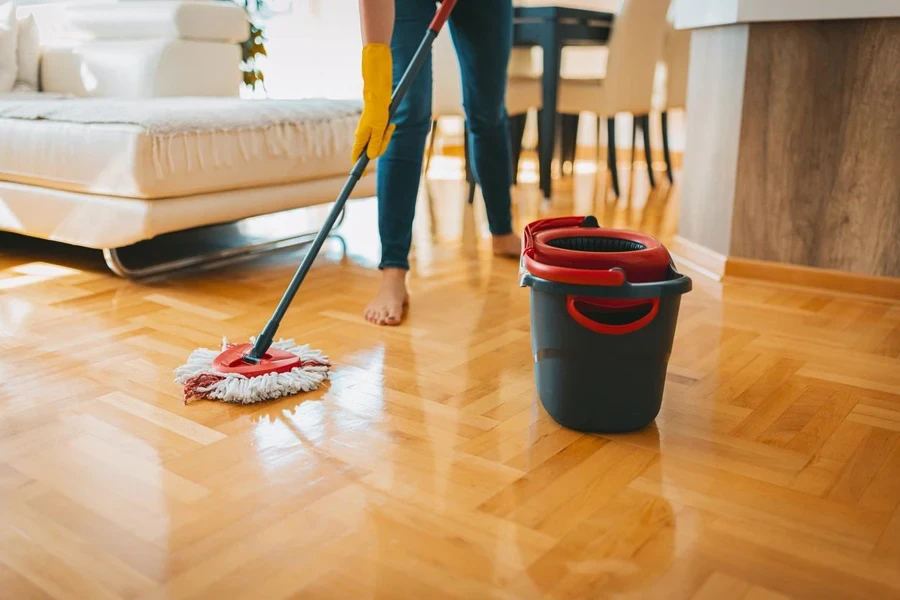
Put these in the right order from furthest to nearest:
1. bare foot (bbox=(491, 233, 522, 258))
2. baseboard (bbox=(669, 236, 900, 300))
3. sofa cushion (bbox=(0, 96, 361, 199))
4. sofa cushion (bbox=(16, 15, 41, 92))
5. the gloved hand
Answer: sofa cushion (bbox=(16, 15, 41, 92))
bare foot (bbox=(491, 233, 522, 258))
baseboard (bbox=(669, 236, 900, 300))
sofa cushion (bbox=(0, 96, 361, 199))
the gloved hand

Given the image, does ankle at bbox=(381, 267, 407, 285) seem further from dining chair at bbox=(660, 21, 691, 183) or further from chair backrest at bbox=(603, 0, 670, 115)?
dining chair at bbox=(660, 21, 691, 183)

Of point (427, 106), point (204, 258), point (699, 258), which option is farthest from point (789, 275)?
point (204, 258)

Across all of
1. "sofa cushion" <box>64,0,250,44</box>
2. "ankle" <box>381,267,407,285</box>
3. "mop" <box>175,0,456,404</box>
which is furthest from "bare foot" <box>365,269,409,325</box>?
"sofa cushion" <box>64,0,250,44</box>

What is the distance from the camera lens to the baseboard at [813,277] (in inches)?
71.6

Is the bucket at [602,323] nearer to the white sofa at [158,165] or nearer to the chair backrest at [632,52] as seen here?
the white sofa at [158,165]

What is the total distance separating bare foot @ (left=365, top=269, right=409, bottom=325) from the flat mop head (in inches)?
9.9

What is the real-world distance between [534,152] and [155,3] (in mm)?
2600

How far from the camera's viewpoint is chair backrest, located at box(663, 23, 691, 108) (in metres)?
3.56

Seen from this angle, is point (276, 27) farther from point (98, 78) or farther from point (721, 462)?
point (721, 462)

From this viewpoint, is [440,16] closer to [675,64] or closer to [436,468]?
[436,468]

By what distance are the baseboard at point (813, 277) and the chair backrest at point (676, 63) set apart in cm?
178

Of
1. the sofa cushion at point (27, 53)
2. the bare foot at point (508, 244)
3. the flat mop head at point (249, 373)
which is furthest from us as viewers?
the sofa cushion at point (27, 53)

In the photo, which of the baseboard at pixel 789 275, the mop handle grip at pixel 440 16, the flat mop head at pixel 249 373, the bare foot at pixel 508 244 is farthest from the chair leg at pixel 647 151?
the flat mop head at pixel 249 373

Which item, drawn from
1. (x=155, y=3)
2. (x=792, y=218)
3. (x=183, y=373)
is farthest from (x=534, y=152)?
(x=183, y=373)
